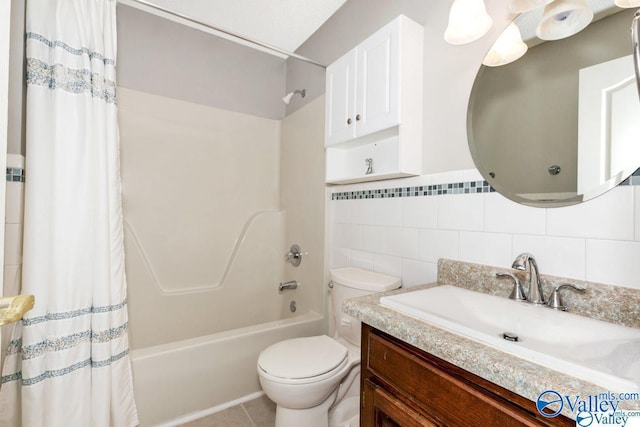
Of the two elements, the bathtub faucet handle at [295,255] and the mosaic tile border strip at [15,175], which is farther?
the bathtub faucet handle at [295,255]

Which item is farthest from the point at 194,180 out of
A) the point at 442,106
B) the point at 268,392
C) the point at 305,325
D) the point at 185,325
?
the point at 442,106

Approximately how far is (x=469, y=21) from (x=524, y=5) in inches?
6.8

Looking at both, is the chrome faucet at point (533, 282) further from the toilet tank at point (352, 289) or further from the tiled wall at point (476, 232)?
the toilet tank at point (352, 289)

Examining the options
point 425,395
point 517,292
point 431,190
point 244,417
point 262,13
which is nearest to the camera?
point 425,395

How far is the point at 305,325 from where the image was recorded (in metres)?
1.86

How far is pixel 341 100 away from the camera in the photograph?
166 cm

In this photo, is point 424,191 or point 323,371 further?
point 424,191

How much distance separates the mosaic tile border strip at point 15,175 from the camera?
1.21m

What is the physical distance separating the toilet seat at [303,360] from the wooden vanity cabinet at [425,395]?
34 centimetres
